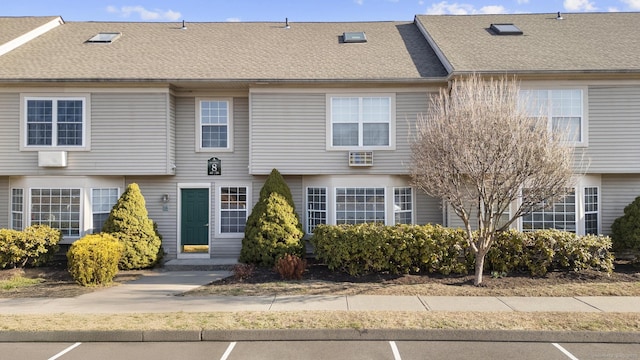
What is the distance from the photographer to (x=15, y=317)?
8.03 metres

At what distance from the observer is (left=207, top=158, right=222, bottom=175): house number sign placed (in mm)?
14227

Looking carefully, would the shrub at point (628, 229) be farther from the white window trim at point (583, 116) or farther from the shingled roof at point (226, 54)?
the shingled roof at point (226, 54)

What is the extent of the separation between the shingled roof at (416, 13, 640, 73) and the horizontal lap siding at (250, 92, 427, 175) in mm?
2572

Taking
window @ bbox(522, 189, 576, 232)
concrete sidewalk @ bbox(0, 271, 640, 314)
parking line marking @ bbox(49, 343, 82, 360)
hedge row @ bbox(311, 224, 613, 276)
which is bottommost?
parking line marking @ bbox(49, 343, 82, 360)

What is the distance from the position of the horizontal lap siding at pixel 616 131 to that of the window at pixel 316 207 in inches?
302

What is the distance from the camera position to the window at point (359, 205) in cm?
1355

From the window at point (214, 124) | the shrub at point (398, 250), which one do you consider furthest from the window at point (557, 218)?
the window at point (214, 124)

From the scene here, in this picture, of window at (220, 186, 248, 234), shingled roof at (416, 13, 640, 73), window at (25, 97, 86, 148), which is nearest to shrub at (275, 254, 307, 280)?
window at (220, 186, 248, 234)

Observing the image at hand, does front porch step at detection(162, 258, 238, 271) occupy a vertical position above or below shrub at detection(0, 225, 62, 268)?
below

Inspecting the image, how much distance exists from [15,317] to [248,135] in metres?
7.90

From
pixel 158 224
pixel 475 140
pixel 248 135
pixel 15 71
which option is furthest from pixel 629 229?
pixel 15 71

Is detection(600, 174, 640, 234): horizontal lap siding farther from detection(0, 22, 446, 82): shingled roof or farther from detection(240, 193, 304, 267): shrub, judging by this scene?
detection(240, 193, 304, 267): shrub

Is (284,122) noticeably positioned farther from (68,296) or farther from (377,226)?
(68,296)

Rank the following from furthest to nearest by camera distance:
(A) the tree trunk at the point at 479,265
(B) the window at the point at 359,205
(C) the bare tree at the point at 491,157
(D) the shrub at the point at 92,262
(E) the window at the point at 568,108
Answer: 1. (B) the window at the point at 359,205
2. (E) the window at the point at 568,108
3. (D) the shrub at the point at 92,262
4. (A) the tree trunk at the point at 479,265
5. (C) the bare tree at the point at 491,157
